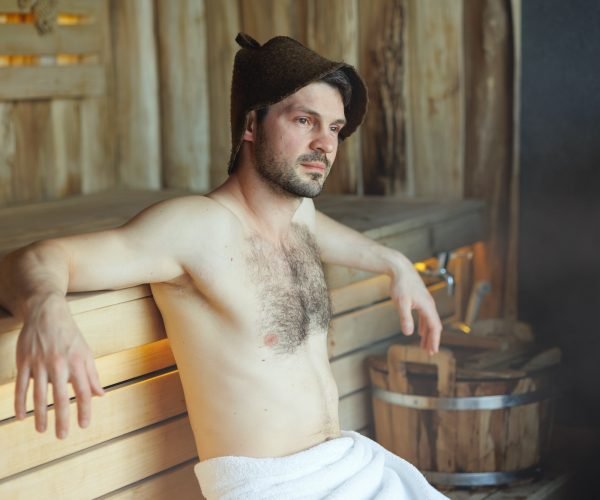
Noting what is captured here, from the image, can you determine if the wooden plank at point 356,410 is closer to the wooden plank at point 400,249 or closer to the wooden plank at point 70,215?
the wooden plank at point 400,249

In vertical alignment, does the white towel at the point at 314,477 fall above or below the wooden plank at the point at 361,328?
below

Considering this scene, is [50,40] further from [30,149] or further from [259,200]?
[259,200]

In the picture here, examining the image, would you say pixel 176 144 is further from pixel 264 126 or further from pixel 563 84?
pixel 264 126

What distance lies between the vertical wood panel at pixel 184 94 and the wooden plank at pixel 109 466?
215 cm

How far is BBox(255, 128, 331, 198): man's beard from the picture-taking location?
258 centimetres

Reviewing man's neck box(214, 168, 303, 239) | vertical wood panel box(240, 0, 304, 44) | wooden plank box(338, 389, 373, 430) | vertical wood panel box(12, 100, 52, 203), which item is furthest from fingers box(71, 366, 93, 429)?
vertical wood panel box(240, 0, 304, 44)

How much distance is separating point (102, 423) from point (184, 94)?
2448 mm

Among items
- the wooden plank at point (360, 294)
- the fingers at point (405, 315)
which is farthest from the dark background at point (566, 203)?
the fingers at point (405, 315)

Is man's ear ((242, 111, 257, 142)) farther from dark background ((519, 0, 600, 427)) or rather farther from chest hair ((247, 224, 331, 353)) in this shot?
dark background ((519, 0, 600, 427))

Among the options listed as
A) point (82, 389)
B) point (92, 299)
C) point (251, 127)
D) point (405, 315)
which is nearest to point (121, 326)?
point (92, 299)

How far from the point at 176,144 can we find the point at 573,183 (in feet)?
6.10

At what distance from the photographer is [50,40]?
14.6ft

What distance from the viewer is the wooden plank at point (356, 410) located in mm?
3533

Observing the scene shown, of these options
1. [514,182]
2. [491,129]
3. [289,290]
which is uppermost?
[491,129]
